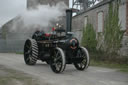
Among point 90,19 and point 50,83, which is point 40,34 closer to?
point 50,83

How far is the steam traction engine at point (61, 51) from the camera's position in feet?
23.7

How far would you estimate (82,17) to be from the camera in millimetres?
18109

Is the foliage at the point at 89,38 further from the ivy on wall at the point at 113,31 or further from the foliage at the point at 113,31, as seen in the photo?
the foliage at the point at 113,31

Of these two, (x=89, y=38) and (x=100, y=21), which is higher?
(x=100, y=21)

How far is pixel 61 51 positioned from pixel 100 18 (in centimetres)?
889

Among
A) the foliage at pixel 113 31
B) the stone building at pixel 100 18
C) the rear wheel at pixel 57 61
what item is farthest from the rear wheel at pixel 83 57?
the stone building at pixel 100 18

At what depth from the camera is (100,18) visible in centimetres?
1508

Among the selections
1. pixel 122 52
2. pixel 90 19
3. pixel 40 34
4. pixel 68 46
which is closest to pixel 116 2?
pixel 122 52

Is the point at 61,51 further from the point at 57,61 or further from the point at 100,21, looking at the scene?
the point at 100,21

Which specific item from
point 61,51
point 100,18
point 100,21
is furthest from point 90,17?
point 61,51

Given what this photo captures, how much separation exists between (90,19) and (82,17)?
175 centimetres

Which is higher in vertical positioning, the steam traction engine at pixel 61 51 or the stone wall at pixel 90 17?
the stone wall at pixel 90 17

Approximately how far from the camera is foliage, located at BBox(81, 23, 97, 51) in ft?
49.3

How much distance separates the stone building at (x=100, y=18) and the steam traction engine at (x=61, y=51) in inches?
194
